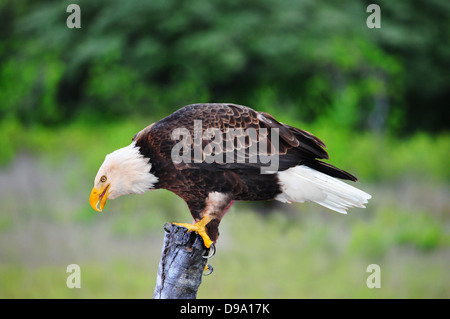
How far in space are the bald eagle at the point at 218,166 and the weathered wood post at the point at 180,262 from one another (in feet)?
0.24

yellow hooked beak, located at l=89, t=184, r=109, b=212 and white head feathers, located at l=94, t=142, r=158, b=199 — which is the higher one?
white head feathers, located at l=94, t=142, r=158, b=199

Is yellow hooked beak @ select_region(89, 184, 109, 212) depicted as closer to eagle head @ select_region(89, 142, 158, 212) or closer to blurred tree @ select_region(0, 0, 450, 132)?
eagle head @ select_region(89, 142, 158, 212)

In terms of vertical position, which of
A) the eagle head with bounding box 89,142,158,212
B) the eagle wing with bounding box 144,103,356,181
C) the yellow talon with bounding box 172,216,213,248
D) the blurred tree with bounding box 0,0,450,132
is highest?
the blurred tree with bounding box 0,0,450,132

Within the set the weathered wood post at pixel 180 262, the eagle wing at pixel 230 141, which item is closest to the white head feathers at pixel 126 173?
the eagle wing at pixel 230 141

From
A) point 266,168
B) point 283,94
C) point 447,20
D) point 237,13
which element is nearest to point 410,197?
point 283,94

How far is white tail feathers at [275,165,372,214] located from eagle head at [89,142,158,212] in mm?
792

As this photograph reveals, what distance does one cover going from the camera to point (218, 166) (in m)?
3.00

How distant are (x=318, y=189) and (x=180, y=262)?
3.00 ft

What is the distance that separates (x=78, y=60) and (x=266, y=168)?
9584 millimetres

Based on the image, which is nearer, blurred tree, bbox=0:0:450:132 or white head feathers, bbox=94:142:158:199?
white head feathers, bbox=94:142:158:199

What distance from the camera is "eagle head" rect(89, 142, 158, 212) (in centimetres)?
296

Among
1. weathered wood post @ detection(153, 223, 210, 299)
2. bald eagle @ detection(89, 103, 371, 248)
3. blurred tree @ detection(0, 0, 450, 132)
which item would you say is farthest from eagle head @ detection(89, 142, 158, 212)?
blurred tree @ detection(0, 0, 450, 132)

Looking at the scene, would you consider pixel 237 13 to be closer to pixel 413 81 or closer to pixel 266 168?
pixel 413 81

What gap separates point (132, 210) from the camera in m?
7.27
